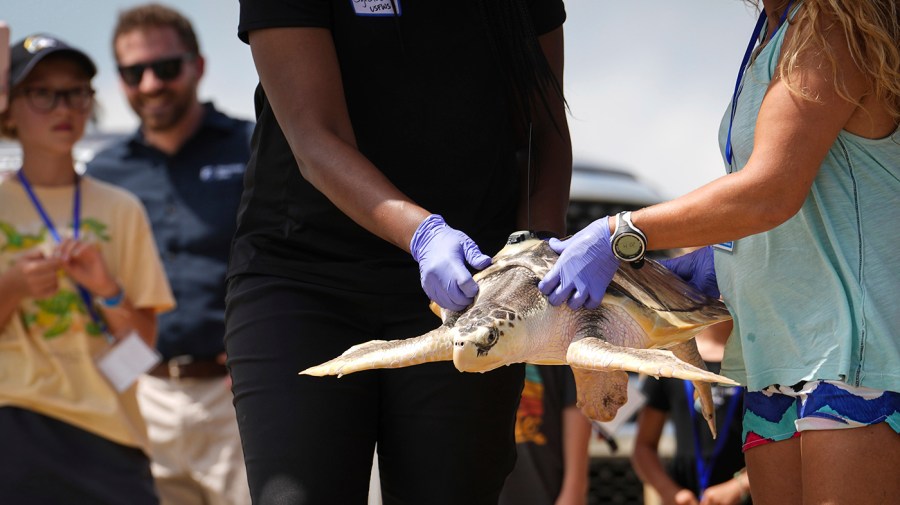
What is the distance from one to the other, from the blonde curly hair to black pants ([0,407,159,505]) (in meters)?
2.71

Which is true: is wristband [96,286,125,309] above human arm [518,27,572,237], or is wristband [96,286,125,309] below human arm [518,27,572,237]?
below

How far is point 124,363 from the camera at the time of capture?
3.94 metres

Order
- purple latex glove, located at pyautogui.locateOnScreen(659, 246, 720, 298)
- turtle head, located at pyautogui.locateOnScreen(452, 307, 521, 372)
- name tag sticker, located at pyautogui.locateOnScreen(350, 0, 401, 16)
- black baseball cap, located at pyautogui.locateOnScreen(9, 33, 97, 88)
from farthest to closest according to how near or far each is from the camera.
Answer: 1. black baseball cap, located at pyautogui.locateOnScreen(9, 33, 97, 88)
2. purple latex glove, located at pyautogui.locateOnScreen(659, 246, 720, 298)
3. name tag sticker, located at pyautogui.locateOnScreen(350, 0, 401, 16)
4. turtle head, located at pyautogui.locateOnScreen(452, 307, 521, 372)

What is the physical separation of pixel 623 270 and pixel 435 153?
0.53 metres

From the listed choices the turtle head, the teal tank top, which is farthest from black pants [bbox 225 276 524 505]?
the teal tank top

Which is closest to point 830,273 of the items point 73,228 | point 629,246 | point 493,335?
point 629,246

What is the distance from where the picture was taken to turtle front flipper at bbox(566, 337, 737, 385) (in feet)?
6.24

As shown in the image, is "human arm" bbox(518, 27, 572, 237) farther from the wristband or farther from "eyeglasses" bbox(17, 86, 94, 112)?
"eyeglasses" bbox(17, 86, 94, 112)

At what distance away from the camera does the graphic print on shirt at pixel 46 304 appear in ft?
12.8

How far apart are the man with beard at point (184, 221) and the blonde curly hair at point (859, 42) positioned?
331cm

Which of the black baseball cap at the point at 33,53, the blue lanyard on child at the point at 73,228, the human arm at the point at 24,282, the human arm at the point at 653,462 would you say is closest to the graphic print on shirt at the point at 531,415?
the human arm at the point at 653,462

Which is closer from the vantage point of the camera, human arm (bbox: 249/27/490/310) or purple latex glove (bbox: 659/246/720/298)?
human arm (bbox: 249/27/490/310)

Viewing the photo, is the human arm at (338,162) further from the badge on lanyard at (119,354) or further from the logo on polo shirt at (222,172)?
the logo on polo shirt at (222,172)

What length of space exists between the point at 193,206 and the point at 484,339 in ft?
10.8
